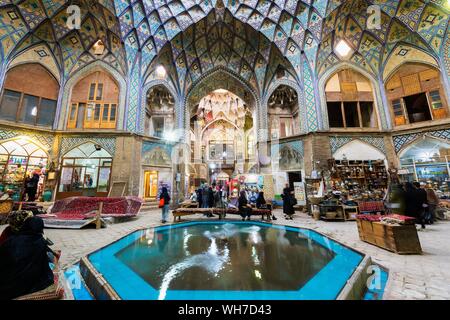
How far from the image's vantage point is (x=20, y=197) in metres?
9.86

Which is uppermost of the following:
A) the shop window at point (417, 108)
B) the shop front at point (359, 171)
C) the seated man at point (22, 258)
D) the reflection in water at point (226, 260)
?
the shop window at point (417, 108)

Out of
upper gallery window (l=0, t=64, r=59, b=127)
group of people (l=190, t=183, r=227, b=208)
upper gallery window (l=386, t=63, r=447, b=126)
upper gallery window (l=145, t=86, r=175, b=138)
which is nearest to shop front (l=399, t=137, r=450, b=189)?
upper gallery window (l=386, t=63, r=447, b=126)

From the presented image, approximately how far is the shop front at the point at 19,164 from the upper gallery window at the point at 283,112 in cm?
1477

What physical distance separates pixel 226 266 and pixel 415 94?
15119mm

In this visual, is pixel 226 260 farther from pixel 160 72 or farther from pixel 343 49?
pixel 343 49

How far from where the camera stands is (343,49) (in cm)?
1266

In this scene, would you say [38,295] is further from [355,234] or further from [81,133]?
[81,133]

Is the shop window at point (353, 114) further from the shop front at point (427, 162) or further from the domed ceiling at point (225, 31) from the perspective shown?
the shop front at point (427, 162)

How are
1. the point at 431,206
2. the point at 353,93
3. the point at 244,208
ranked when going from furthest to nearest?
1. the point at 353,93
2. the point at 244,208
3. the point at 431,206

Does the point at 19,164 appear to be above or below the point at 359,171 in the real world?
above

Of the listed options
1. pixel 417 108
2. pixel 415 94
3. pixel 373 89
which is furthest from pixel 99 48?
pixel 417 108

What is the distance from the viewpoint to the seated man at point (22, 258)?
199 centimetres

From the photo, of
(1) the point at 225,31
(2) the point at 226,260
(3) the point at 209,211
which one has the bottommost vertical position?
(2) the point at 226,260

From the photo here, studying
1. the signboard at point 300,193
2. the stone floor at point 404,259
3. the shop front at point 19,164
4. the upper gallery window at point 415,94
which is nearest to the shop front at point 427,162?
the upper gallery window at point 415,94
